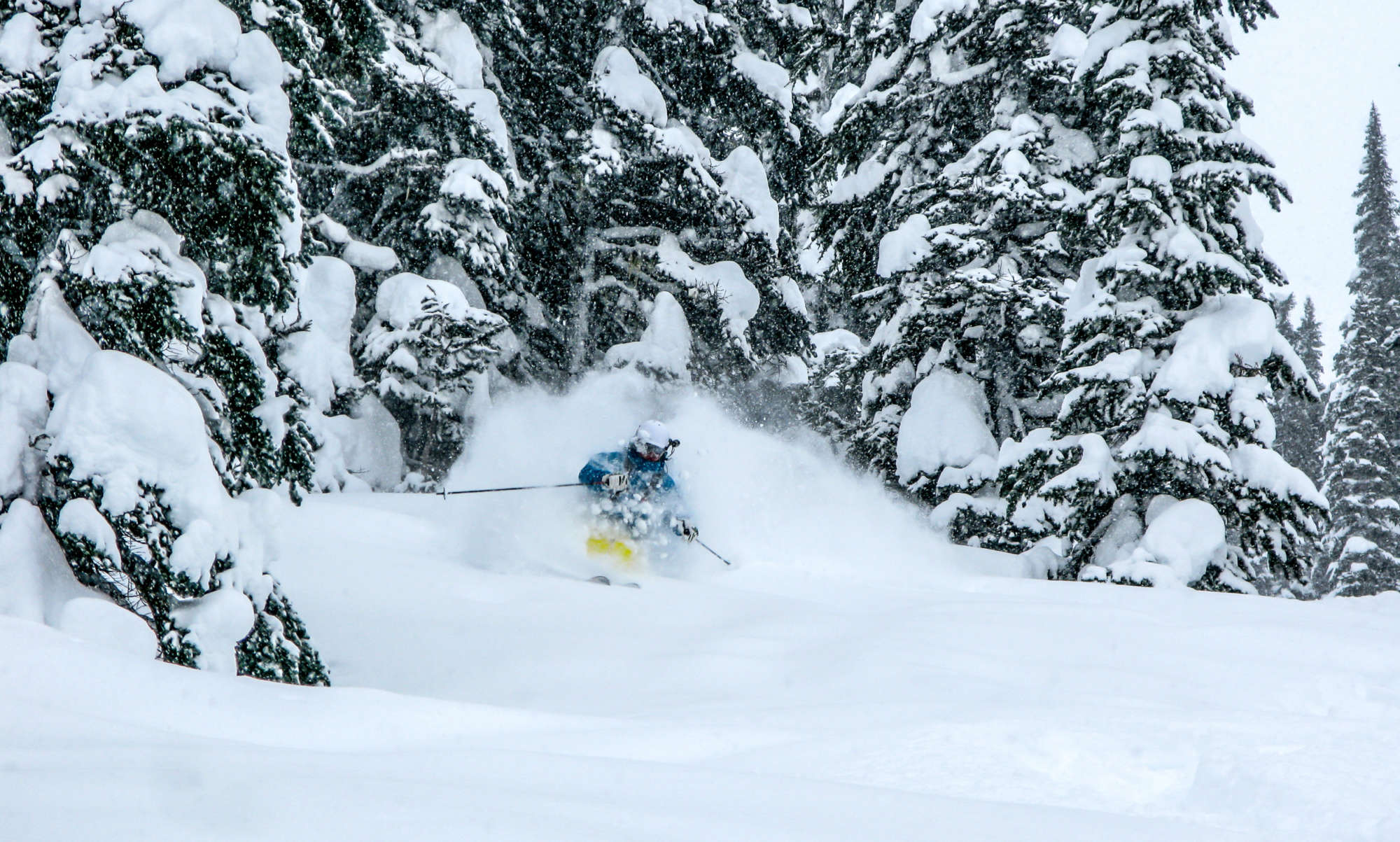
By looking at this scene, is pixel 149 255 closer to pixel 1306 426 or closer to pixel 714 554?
pixel 714 554

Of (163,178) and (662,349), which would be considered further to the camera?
(662,349)

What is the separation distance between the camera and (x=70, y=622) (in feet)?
14.9

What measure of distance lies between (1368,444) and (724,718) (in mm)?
26260

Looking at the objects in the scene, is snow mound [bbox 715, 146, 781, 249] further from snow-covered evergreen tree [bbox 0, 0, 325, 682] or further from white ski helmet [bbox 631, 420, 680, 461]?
snow-covered evergreen tree [bbox 0, 0, 325, 682]

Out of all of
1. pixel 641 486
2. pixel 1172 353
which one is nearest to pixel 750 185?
pixel 641 486

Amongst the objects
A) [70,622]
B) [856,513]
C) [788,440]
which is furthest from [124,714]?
[788,440]

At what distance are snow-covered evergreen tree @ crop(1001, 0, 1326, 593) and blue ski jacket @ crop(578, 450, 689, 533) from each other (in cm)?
377

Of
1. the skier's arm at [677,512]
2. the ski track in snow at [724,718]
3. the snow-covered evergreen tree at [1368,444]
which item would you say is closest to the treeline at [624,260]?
the ski track in snow at [724,718]

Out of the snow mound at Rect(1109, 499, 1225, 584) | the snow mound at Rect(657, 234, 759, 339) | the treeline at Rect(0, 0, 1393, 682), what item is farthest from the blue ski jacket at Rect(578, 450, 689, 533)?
the snow mound at Rect(657, 234, 759, 339)

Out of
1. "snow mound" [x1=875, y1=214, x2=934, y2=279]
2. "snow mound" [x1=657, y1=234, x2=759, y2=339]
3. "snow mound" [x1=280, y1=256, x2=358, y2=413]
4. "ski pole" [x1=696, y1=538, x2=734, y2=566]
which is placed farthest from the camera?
"snow mound" [x1=657, y1=234, x2=759, y2=339]

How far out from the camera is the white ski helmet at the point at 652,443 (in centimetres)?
1172

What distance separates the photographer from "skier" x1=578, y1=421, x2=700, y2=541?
1118 centimetres

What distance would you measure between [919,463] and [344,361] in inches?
317

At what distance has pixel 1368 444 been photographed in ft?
82.1
